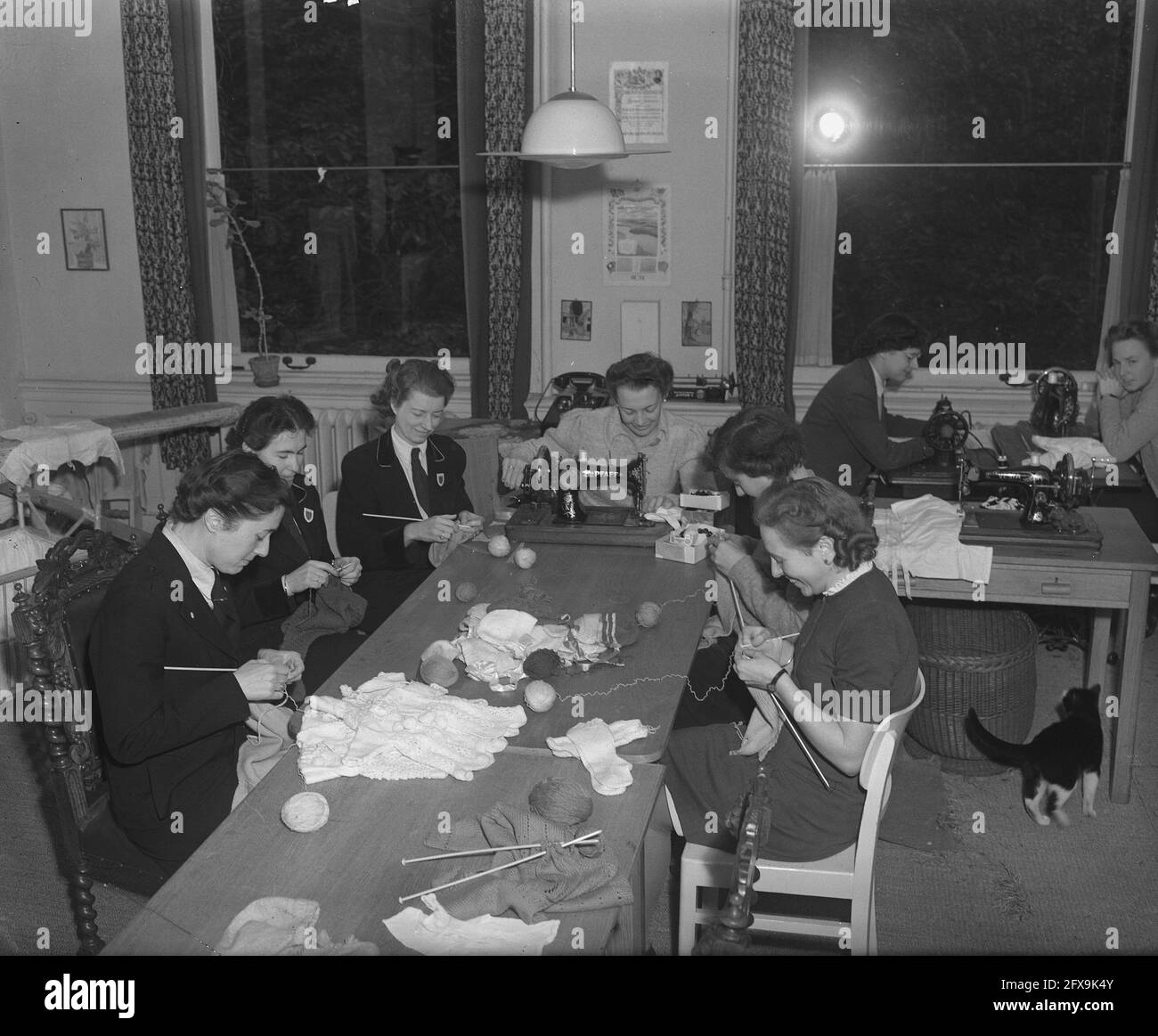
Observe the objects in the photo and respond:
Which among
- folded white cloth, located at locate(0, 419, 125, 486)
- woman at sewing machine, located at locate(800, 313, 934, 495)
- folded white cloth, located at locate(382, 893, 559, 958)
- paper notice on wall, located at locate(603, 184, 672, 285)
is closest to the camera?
folded white cloth, located at locate(382, 893, 559, 958)

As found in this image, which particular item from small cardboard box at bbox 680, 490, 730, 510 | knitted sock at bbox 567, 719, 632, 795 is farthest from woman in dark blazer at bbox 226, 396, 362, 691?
knitted sock at bbox 567, 719, 632, 795

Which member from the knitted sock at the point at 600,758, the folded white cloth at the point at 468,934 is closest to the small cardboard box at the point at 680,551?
the knitted sock at the point at 600,758

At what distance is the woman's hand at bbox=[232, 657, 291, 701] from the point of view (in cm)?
273

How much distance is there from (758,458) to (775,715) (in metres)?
0.87

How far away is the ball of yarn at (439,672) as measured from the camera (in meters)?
2.85

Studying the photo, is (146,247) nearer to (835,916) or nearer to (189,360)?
(189,360)

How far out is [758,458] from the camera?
11.4 ft

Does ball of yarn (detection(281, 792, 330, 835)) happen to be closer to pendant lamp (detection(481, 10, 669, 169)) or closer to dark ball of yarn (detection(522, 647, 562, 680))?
dark ball of yarn (detection(522, 647, 562, 680))

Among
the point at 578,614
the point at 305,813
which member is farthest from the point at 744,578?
the point at 305,813

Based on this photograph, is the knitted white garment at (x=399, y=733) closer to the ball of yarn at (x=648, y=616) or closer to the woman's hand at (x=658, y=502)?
the ball of yarn at (x=648, y=616)

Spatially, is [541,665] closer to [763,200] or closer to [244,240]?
[763,200]

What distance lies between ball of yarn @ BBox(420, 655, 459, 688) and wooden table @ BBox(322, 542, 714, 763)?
0.11ft

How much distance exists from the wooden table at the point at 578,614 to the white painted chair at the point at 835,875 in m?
0.38

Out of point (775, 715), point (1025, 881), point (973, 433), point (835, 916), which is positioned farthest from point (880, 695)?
point (973, 433)
